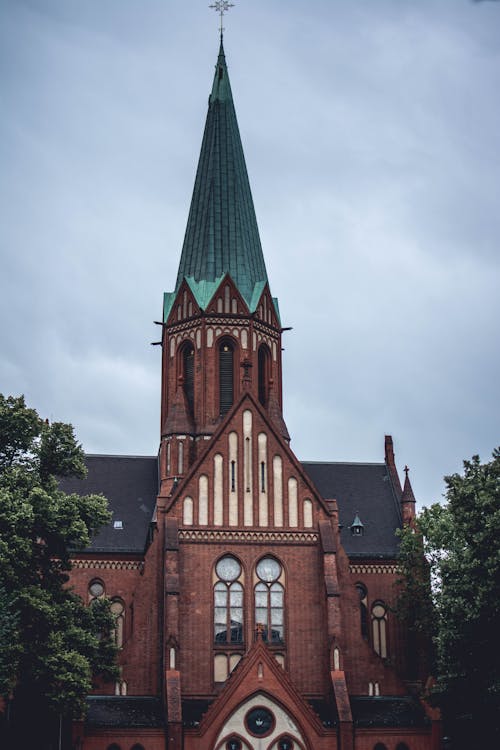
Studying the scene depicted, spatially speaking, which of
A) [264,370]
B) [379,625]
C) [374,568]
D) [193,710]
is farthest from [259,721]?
[264,370]

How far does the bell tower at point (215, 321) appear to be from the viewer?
213ft

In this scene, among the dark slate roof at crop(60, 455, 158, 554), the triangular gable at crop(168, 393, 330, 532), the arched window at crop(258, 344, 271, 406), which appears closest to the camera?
the triangular gable at crop(168, 393, 330, 532)

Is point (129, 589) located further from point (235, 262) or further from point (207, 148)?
point (207, 148)

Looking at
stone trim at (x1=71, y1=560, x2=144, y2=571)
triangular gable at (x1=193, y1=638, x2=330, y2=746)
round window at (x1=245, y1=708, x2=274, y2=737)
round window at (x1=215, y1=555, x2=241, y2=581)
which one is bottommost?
round window at (x1=245, y1=708, x2=274, y2=737)

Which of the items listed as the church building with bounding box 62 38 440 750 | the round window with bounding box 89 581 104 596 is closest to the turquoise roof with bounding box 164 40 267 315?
the church building with bounding box 62 38 440 750

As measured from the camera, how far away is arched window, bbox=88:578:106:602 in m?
63.3

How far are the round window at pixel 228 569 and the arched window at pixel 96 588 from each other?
11173mm

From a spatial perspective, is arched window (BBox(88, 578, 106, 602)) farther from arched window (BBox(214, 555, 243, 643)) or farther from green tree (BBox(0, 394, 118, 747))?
green tree (BBox(0, 394, 118, 747))

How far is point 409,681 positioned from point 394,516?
1048cm

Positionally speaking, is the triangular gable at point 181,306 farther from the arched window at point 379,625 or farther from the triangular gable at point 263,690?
the triangular gable at point 263,690

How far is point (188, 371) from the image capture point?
221 ft

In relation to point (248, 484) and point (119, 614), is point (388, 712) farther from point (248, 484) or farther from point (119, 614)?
point (119, 614)

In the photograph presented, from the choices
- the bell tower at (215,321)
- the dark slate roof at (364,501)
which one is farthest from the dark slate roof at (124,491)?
the dark slate roof at (364,501)

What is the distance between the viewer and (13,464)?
46531mm
